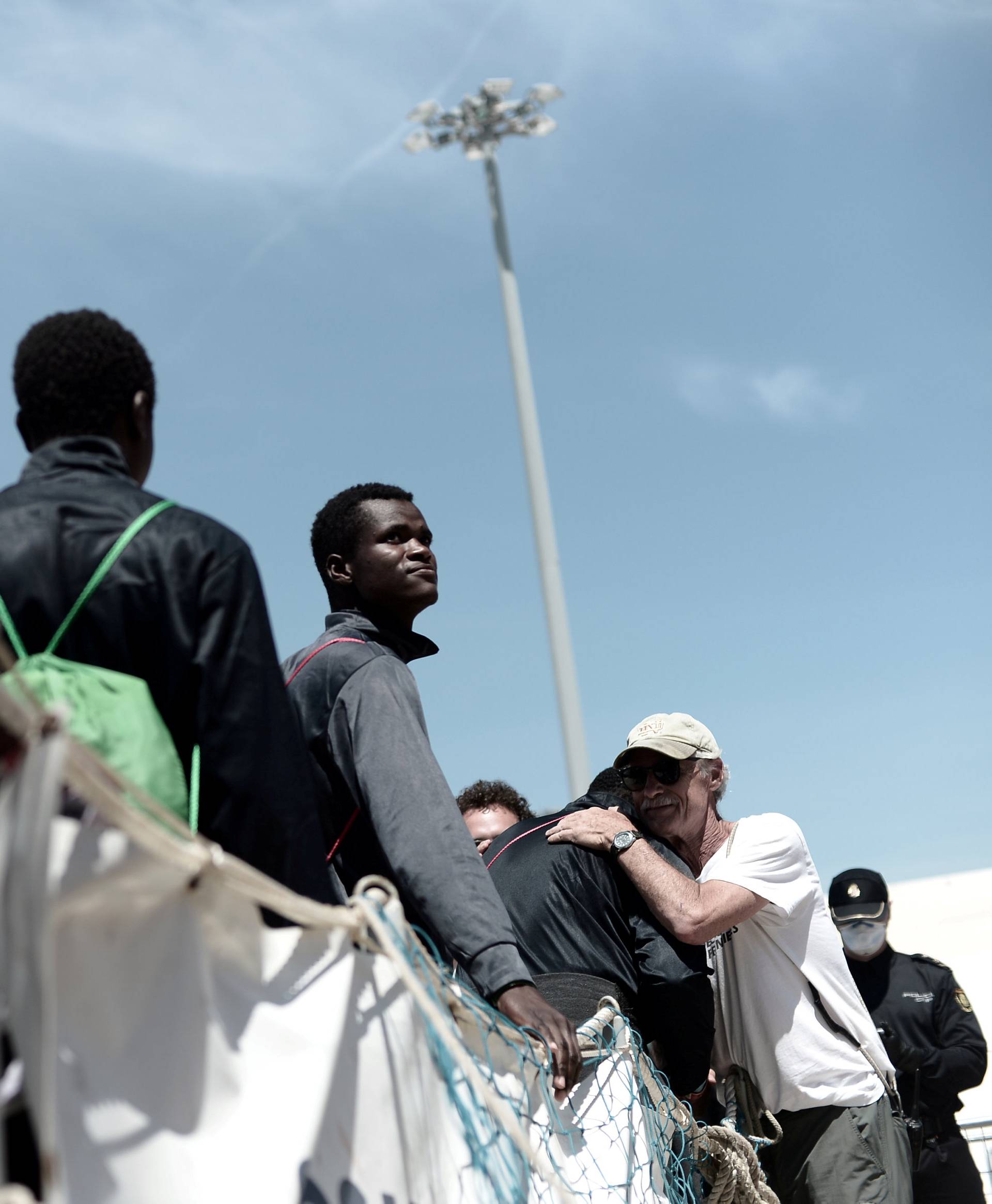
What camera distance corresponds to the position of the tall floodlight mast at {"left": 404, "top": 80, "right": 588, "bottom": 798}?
44.5 ft

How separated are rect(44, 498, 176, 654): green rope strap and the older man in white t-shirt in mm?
1822

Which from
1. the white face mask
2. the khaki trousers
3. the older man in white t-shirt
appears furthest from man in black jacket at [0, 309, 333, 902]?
the white face mask

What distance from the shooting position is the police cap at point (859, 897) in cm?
655

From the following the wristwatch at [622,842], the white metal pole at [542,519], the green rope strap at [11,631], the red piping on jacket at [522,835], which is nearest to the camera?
the green rope strap at [11,631]

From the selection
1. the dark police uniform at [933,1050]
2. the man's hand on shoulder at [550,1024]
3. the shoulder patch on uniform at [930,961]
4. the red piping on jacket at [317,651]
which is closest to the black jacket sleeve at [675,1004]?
the man's hand on shoulder at [550,1024]

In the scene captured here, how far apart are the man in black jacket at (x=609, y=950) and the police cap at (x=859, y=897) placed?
3.18 m

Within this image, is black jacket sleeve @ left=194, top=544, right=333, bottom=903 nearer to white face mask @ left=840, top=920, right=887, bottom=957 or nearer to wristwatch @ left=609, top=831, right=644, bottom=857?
wristwatch @ left=609, top=831, right=644, bottom=857

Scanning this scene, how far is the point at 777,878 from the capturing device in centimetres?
374

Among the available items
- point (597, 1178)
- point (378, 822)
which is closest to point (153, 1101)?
point (378, 822)

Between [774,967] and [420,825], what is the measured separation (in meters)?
1.68

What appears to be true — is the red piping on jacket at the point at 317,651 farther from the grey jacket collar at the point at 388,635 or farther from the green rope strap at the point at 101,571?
the green rope strap at the point at 101,571

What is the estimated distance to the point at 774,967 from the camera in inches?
150

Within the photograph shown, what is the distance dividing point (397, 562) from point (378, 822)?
3.39 ft

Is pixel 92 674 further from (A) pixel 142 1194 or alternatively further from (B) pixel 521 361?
(B) pixel 521 361
